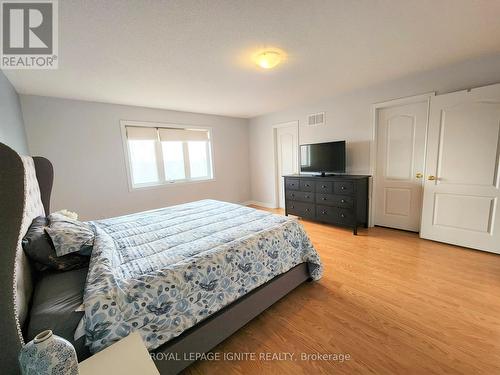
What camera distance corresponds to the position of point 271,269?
5.79 ft

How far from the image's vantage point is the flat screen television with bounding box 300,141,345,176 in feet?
11.7

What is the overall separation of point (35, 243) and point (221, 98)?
3030 mm

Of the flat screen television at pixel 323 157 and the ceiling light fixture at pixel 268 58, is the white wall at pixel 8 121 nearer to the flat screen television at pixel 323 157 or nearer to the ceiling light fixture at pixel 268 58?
the ceiling light fixture at pixel 268 58

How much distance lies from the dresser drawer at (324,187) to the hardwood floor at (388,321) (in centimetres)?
126

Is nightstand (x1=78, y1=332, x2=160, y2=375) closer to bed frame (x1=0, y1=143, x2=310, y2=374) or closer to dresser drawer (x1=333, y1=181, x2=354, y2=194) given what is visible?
bed frame (x1=0, y1=143, x2=310, y2=374)

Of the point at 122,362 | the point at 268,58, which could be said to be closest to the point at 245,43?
the point at 268,58

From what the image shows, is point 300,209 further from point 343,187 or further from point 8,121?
point 8,121

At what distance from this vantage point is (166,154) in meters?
4.26

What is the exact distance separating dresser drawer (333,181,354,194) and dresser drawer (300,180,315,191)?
0.42 metres

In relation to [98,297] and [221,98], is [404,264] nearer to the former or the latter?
[98,297]

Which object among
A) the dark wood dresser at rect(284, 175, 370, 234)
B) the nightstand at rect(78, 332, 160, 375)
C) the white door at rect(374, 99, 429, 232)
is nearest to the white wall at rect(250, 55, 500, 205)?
the white door at rect(374, 99, 429, 232)

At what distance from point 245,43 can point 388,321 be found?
8.61 feet

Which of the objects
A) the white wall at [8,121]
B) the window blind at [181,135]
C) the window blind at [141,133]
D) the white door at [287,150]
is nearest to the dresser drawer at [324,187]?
the white door at [287,150]

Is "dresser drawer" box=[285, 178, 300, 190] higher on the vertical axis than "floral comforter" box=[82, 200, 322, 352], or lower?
higher
